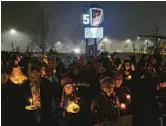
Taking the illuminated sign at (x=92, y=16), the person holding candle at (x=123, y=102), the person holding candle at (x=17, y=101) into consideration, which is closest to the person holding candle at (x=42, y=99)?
→ the person holding candle at (x=17, y=101)

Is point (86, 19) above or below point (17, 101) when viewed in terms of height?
above

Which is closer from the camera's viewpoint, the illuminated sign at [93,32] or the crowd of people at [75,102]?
the crowd of people at [75,102]

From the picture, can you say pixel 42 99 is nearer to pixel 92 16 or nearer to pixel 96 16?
pixel 92 16

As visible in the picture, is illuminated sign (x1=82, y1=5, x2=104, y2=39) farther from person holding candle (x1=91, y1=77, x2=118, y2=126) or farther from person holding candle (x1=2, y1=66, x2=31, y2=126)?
person holding candle (x1=91, y1=77, x2=118, y2=126)

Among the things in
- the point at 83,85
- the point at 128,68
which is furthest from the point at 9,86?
the point at 128,68

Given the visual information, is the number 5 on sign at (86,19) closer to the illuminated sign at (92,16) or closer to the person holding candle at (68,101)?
the illuminated sign at (92,16)

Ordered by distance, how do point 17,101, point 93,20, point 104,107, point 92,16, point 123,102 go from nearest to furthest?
point 104,107
point 17,101
point 123,102
point 92,16
point 93,20

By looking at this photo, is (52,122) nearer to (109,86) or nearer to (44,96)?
(44,96)

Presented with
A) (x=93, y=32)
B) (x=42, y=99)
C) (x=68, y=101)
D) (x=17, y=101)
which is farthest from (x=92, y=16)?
(x=68, y=101)

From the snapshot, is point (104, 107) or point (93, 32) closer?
point (104, 107)

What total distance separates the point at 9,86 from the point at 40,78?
0.58 m

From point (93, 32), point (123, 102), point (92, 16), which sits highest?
point (92, 16)

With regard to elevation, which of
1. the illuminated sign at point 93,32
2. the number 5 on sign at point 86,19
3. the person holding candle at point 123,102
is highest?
the number 5 on sign at point 86,19

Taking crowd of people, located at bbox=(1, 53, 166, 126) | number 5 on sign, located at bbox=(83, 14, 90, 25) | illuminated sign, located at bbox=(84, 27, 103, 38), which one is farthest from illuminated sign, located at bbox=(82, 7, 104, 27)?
crowd of people, located at bbox=(1, 53, 166, 126)
